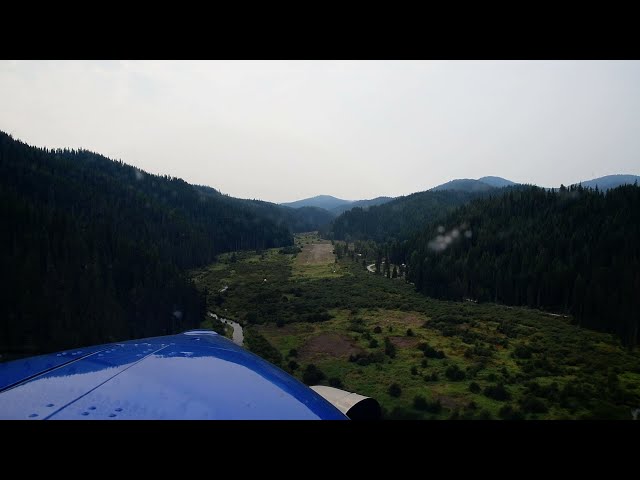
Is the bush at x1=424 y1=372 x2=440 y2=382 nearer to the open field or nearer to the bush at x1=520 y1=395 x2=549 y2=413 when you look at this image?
the open field

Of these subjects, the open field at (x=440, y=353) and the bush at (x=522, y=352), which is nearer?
the open field at (x=440, y=353)

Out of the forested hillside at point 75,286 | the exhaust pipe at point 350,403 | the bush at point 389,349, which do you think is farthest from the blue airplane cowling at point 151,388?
the bush at point 389,349

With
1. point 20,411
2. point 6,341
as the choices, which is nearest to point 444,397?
point 20,411

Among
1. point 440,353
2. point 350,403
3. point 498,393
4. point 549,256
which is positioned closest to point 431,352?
point 440,353

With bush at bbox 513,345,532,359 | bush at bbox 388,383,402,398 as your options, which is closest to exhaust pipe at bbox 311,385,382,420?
bush at bbox 388,383,402,398

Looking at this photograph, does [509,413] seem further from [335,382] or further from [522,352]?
[522,352]

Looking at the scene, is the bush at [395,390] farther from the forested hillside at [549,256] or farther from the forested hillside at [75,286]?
the forested hillside at [549,256]
